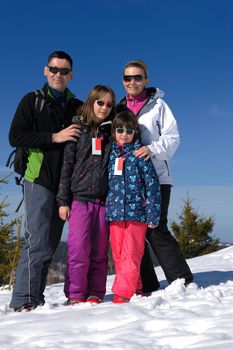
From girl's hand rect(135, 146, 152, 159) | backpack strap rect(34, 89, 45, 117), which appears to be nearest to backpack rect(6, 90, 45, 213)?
backpack strap rect(34, 89, 45, 117)

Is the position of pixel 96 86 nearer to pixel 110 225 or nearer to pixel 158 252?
pixel 110 225

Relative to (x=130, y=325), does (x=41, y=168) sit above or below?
above

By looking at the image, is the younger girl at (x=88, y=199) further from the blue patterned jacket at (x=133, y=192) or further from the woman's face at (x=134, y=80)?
the woman's face at (x=134, y=80)

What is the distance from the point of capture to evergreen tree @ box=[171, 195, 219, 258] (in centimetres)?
2550

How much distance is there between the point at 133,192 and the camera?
15.1ft

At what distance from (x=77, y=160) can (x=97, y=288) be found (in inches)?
56.0

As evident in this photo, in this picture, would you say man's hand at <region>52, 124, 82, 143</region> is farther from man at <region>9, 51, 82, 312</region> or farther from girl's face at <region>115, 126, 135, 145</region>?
girl's face at <region>115, 126, 135, 145</region>

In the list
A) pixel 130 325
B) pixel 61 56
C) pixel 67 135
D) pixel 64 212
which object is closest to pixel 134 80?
pixel 61 56

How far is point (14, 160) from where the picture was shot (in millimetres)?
4773

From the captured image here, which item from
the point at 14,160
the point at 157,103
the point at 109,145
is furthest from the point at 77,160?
the point at 157,103

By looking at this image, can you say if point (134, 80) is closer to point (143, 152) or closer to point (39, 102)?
point (143, 152)

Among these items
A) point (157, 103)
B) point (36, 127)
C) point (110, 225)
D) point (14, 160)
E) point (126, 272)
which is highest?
point (157, 103)

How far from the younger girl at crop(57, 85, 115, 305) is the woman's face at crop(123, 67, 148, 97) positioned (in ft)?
1.14

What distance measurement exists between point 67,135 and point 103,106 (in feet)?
1.70
